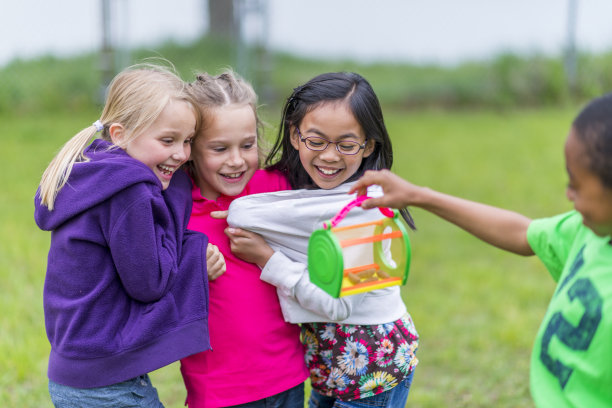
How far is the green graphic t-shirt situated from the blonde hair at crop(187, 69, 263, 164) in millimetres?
1166

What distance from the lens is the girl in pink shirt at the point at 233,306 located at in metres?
2.34

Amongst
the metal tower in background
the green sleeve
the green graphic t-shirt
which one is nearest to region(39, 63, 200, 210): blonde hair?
the green sleeve

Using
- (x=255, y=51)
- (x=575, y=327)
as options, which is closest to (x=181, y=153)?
(x=575, y=327)

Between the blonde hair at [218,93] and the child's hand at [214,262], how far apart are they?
0.34 m

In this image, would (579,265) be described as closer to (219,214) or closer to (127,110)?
(219,214)

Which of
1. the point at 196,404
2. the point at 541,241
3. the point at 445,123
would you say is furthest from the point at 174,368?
the point at 445,123

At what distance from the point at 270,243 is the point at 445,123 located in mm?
8558

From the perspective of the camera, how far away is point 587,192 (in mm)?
1651

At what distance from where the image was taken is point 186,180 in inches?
94.0

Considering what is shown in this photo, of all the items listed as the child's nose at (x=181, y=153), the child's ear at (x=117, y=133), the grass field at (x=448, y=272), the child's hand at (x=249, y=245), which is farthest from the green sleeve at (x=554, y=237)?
the grass field at (x=448, y=272)

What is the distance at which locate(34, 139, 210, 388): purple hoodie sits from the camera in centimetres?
204

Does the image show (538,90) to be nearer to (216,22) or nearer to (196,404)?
(216,22)

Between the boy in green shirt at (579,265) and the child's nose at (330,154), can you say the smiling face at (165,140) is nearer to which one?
the child's nose at (330,154)

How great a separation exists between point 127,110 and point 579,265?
1.42 metres
